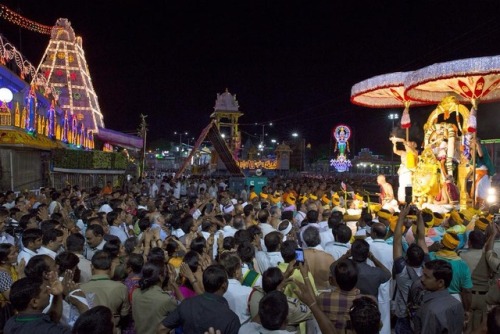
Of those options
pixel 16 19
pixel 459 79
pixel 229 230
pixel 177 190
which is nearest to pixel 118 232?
pixel 229 230

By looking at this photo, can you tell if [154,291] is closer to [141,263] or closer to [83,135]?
[141,263]

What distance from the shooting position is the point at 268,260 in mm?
4949

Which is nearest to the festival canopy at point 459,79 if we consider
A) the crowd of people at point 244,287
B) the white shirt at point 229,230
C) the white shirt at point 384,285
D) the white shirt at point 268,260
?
the crowd of people at point 244,287

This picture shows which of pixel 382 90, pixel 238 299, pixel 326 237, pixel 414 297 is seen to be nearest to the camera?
pixel 238 299

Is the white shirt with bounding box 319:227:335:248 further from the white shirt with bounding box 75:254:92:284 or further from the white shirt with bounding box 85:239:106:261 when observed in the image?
the white shirt with bounding box 75:254:92:284

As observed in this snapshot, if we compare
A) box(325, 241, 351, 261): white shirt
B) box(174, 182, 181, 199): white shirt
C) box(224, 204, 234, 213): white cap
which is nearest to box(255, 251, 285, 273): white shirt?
box(325, 241, 351, 261): white shirt

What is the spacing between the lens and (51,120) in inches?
1039

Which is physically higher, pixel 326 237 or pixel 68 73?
pixel 68 73

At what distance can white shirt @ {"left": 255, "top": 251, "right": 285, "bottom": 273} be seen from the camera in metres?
4.92

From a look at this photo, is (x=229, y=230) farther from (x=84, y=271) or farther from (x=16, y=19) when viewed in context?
(x=16, y=19)

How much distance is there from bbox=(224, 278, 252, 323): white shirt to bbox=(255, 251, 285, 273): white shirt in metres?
0.95

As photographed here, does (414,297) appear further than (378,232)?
No

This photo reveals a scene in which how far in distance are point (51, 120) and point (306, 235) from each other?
24939 mm

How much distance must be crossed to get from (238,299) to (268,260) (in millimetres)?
1041
